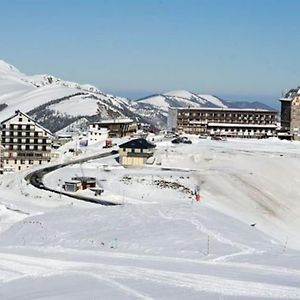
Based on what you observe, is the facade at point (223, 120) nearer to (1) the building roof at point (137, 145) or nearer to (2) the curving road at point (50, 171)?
(2) the curving road at point (50, 171)

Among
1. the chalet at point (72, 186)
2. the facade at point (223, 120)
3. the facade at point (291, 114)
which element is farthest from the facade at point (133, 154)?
the facade at point (291, 114)

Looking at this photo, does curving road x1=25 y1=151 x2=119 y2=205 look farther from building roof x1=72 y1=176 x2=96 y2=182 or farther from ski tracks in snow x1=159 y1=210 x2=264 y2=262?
ski tracks in snow x1=159 y1=210 x2=264 y2=262

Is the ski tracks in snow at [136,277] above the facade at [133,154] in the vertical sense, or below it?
below

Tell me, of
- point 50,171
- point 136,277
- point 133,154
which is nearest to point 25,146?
point 50,171

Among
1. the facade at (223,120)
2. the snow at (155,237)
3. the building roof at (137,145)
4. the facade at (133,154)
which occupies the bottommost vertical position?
the snow at (155,237)

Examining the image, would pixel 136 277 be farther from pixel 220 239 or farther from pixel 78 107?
pixel 78 107

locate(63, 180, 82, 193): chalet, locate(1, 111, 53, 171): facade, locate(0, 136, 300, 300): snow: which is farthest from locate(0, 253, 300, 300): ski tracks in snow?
locate(1, 111, 53, 171): facade

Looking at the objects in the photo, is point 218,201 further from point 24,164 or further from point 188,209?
point 24,164
